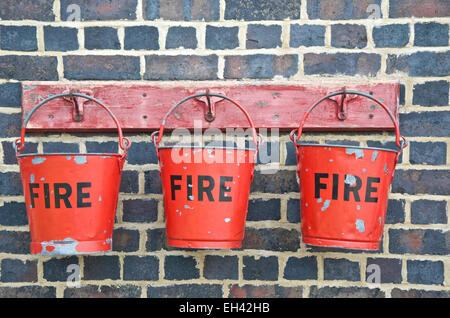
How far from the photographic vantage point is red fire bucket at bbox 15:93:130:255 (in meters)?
1.29

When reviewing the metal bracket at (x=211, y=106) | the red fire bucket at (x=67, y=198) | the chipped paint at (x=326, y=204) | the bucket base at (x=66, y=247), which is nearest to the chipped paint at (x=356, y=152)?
the chipped paint at (x=326, y=204)

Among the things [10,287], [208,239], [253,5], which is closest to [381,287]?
[208,239]

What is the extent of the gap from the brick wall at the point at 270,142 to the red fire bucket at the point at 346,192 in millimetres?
281

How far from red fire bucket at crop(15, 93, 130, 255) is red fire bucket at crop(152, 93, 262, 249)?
7.5 inches

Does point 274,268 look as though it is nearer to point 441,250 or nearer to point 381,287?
point 381,287

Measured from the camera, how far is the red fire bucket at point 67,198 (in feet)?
4.22

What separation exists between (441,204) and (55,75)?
1448mm

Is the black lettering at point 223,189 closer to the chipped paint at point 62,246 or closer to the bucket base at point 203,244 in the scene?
the bucket base at point 203,244

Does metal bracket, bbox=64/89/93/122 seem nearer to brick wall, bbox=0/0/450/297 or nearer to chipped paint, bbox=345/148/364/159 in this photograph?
brick wall, bbox=0/0/450/297

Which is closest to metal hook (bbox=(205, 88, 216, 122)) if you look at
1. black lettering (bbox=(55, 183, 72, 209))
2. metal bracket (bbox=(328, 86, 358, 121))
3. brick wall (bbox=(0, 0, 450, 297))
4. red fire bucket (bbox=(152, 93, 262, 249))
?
brick wall (bbox=(0, 0, 450, 297))

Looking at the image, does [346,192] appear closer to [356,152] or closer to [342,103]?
[356,152]

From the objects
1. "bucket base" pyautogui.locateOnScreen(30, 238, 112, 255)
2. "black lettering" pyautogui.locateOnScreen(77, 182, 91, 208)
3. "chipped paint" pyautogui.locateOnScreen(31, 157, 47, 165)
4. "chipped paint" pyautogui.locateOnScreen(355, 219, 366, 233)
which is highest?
"chipped paint" pyautogui.locateOnScreen(31, 157, 47, 165)

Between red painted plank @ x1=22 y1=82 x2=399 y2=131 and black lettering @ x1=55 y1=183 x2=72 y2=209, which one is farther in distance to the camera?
red painted plank @ x1=22 y1=82 x2=399 y2=131

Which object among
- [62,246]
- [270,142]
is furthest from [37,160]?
[270,142]
